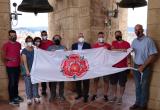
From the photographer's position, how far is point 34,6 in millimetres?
6504

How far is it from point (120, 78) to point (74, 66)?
956mm

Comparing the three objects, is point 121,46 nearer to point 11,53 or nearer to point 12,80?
point 11,53

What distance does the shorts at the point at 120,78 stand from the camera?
5949 mm

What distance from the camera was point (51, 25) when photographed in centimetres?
933

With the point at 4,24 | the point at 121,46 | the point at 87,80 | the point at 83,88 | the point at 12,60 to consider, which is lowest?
the point at 83,88

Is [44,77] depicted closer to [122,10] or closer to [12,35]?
[12,35]

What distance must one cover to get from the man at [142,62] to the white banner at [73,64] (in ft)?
1.14

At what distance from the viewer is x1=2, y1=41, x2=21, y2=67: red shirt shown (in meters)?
5.84

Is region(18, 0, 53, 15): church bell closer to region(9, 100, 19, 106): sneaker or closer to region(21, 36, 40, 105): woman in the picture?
region(21, 36, 40, 105): woman

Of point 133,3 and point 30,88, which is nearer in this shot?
point 30,88

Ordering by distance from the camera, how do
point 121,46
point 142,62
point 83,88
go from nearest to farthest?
point 142,62 < point 121,46 < point 83,88

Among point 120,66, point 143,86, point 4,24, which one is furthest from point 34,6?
point 143,86

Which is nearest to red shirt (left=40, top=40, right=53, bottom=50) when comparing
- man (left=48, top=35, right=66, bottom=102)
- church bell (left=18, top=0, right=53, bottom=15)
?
man (left=48, top=35, right=66, bottom=102)

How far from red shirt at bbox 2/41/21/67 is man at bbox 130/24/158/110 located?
2.29 m
